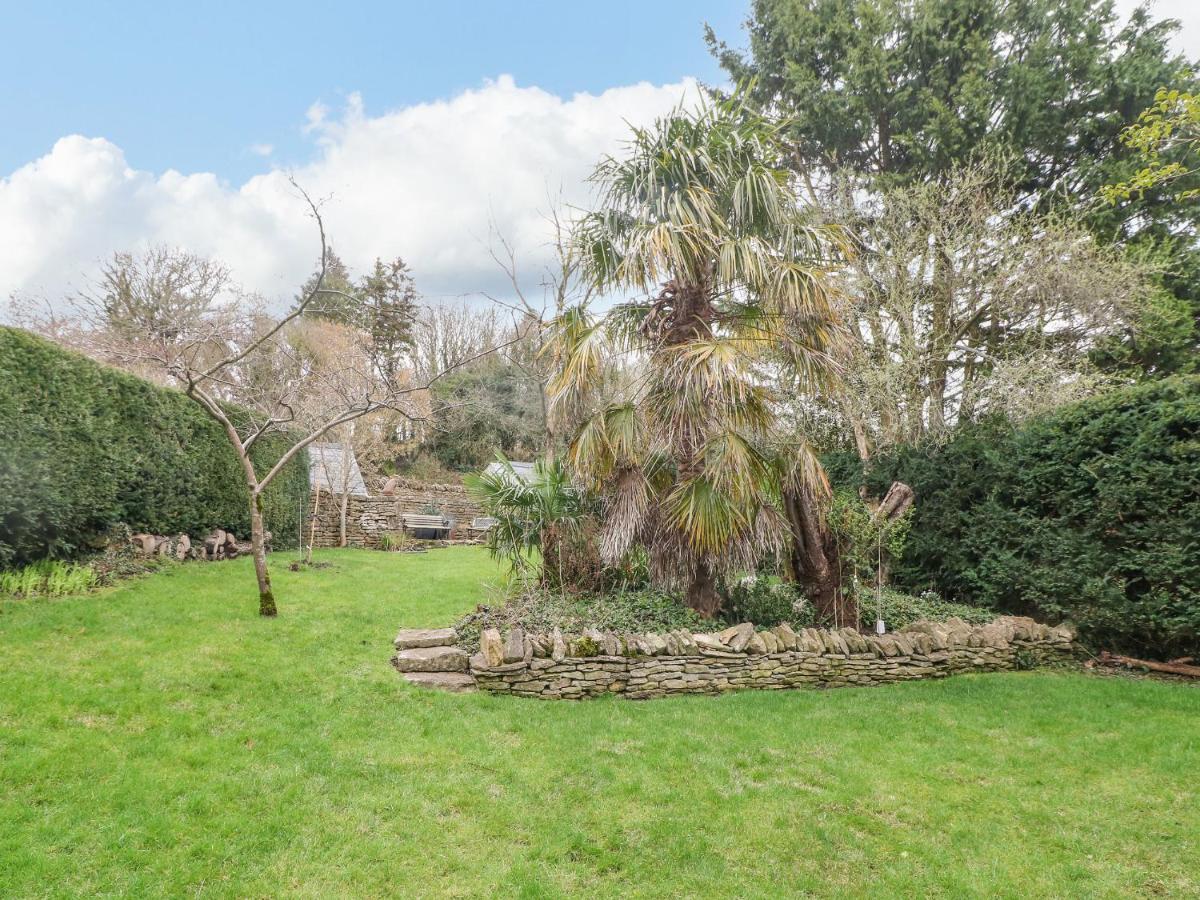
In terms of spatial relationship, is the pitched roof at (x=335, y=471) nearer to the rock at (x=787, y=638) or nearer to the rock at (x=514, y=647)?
the rock at (x=514, y=647)

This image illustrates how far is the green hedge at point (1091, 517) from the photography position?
514 centimetres

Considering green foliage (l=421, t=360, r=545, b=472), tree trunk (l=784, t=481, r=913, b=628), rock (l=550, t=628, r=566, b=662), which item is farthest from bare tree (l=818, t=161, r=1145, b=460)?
green foliage (l=421, t=360, r=545, b=472)

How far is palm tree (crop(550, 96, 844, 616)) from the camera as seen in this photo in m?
5.70

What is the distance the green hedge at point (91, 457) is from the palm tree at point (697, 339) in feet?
17.5

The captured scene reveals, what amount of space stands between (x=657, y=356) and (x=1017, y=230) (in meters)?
7.16

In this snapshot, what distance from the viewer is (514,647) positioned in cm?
510

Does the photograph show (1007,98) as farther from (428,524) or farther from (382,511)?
(382,511)

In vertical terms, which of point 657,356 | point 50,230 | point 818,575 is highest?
point 50,230

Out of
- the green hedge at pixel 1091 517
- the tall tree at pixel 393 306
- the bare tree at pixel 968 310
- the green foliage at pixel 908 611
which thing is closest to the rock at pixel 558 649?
the green foliage at pixel 908 611

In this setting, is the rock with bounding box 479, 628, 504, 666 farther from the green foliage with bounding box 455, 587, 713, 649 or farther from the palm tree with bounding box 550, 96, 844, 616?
the palm tree with bounding box 550, 96, 844, 616

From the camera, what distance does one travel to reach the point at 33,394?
6113 millimetres

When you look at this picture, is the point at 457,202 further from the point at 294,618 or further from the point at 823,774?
the point at 823,774

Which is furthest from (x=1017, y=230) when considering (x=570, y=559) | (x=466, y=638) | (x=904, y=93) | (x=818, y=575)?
(x=466, y=638)

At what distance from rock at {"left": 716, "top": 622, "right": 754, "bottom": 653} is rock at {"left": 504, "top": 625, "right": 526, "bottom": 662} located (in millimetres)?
1787
